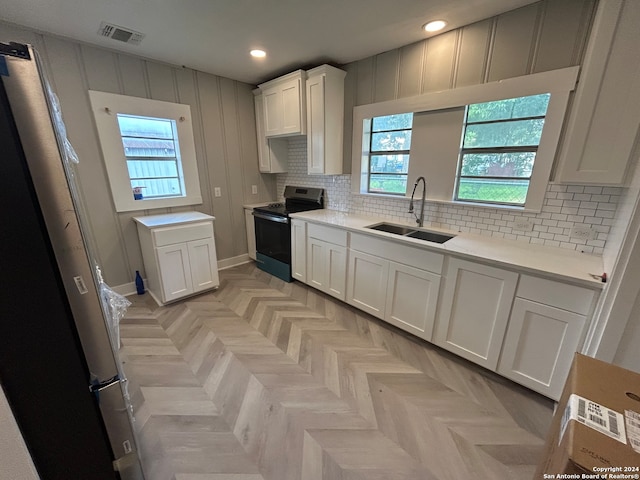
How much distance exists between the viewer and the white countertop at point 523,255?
4.91 ft

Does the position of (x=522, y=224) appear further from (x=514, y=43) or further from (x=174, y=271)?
(x=174, y=271)

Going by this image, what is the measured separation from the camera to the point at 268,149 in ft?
12.1

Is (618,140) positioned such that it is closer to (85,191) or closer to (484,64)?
(484,64)

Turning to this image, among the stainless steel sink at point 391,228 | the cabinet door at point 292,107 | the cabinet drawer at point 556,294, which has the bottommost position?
the cabinet drawer at point 556,294

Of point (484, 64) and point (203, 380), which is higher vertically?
point (484, 64)

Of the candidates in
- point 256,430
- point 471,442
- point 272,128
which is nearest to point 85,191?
point 272,128

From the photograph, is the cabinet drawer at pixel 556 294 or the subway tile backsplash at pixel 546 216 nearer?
the cabinet drawer at pixel 556 294

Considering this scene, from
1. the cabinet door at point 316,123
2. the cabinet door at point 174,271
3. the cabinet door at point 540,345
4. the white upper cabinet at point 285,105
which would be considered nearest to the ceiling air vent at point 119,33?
the white upper cabinet at point 285,105

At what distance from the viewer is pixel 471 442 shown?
1.45 meters

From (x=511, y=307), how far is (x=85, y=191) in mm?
3861

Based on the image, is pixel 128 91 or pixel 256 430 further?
pixel 128 91

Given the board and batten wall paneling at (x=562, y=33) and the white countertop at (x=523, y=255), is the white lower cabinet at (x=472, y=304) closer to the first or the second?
the white countertop at (x=523, y=255)

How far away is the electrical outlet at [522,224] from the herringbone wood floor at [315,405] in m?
1.14

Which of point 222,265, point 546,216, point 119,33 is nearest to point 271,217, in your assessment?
point 222,265
